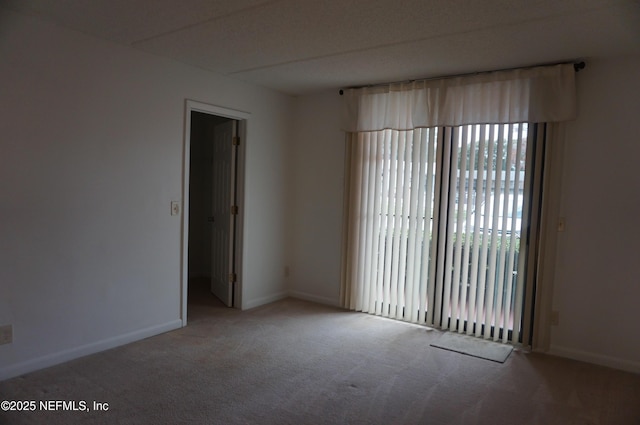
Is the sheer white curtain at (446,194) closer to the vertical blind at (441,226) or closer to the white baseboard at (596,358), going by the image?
the vertical blind at (441,226)

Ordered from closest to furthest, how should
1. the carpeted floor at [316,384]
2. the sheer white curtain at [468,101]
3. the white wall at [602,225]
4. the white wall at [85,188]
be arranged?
the carpeted floor at [316,384] < the white wall at [85,188] < the white wall at [602,225] < the sheer white curtain at [468,101]

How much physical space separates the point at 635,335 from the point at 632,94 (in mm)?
1896

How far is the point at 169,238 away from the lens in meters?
3.73

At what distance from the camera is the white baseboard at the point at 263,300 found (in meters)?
4.51

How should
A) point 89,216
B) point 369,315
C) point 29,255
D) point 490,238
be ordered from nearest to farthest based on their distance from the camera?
point 29,255
point 89,216
point 490,238
point 369,315

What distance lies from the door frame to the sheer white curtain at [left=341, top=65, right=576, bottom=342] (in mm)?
1175

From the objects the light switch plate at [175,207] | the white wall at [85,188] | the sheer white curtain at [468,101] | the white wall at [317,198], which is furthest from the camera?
the white wall at [317,198]

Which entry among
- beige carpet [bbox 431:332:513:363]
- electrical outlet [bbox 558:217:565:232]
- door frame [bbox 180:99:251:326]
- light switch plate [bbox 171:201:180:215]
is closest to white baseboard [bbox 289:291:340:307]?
door frame [bbox 180:99:251:326]

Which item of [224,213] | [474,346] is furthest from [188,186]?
[474,346]

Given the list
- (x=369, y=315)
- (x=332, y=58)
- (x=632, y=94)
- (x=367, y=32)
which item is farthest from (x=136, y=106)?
(x=632, y=94)

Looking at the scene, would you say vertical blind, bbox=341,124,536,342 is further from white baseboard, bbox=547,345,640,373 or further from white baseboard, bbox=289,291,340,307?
white baseboard, bbox=547,345,640,373

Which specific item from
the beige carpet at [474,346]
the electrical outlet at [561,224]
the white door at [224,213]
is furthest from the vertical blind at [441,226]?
the white door at [224,213]

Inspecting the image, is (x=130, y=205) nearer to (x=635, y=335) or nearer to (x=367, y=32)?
(x=367, y=32)

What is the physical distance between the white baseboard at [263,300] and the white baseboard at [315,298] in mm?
125
